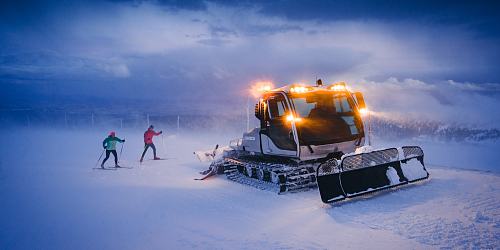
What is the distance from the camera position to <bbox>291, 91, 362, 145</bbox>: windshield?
673 centimetres

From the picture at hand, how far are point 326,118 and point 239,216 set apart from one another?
3462 millimetres

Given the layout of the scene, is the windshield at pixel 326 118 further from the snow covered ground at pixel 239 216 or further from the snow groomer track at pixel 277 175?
→ the snow covered ground at pixel 239 216

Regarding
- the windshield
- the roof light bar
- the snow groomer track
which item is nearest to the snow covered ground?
the snow groomer track

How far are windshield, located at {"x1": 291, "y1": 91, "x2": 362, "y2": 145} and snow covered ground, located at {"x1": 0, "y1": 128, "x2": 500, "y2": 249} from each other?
1.40 m

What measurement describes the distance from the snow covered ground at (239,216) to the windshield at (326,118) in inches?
55.2

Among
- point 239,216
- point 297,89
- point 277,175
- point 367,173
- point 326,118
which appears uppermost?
point 297,89

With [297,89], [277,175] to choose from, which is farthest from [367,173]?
[297,89]

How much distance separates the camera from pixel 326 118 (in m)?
7.08

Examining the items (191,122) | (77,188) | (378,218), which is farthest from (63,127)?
(378,218)

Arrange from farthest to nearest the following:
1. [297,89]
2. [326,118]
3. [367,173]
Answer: [326,118], [297,89], [367,173]

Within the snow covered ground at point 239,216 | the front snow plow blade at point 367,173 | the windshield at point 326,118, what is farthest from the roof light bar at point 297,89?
the snow covered ground at point 239,216

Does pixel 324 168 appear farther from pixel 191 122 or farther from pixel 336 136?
pixel 191 122

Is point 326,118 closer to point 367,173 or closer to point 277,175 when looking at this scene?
point 367,173

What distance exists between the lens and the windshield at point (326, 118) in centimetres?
673
